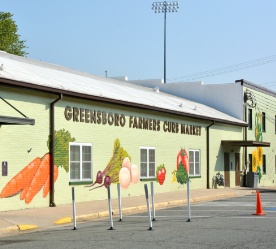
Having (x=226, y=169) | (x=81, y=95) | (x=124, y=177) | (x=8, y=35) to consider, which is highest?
(x=8, y=35)

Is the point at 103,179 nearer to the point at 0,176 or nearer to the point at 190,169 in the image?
the point at 0,176

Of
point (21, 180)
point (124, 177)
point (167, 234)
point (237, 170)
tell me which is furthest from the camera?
point (237, 170)

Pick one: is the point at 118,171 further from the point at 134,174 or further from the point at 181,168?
the point at 181,168

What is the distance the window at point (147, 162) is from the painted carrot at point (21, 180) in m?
7.78

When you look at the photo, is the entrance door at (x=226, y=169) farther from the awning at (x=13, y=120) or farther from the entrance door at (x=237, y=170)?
the awning at (x=13, y=120)

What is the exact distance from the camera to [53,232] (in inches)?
557

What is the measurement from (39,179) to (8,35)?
32.6 meters

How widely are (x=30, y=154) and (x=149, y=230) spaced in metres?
6.95

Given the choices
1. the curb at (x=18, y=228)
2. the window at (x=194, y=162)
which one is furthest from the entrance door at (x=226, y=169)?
the curb at (x=18, y=228)

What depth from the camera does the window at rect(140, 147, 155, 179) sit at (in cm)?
2695

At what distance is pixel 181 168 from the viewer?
101 ft

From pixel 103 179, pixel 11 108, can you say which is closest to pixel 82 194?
pixel 103 179

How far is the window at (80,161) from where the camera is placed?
22.0 metres

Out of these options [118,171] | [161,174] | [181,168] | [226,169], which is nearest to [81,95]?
[118,171]
